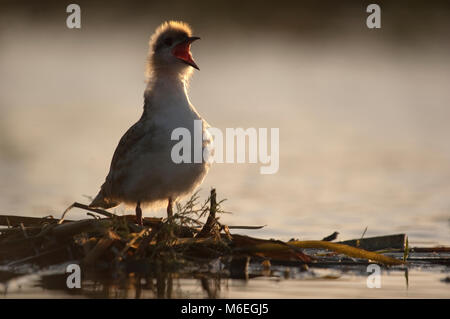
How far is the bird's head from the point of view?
10688 mm

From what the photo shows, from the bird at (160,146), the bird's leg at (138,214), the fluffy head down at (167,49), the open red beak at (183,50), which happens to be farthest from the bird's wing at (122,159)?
the open red beak at (183,50)

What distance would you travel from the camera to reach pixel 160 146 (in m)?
9.67

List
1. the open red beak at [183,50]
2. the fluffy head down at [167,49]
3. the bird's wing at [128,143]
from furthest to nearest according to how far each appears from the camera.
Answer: the open red beak at [183,50] < the fluffy head down at [167,49] < the bird's wing at [128,143]

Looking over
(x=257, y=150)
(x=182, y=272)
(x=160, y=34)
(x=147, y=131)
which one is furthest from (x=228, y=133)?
(x=182, y=272)

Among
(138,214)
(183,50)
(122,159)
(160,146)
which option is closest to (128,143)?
(122,159)

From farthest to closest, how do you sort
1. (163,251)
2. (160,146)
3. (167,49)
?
(167,49) < (160,146) < (163,251)

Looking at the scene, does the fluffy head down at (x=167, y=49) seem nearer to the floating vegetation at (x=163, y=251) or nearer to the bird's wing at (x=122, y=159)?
the bird's wing at (x=122, y=159)

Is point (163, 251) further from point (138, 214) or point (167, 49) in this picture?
point (167, 49)

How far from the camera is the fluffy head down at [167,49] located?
10680 mm

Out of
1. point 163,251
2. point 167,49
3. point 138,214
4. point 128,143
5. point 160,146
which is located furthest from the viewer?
point 167,49

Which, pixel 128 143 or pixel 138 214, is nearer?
pixel 128 143

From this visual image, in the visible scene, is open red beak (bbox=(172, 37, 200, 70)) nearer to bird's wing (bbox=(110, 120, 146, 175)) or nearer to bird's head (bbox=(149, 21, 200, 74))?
bird's head (bbox=(149, 21, 200, 74))

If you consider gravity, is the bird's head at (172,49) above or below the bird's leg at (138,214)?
above

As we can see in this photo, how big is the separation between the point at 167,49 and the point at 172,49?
0.07 meters
